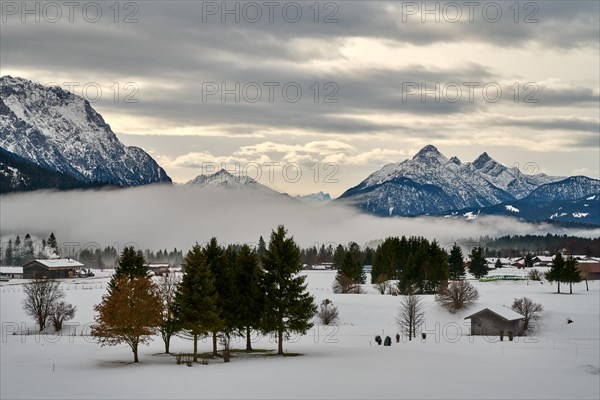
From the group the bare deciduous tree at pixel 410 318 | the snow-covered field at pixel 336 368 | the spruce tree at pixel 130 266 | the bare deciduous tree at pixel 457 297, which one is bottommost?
the snow-covered field at pixel 336 368

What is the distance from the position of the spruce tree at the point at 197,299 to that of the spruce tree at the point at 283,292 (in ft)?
18.9

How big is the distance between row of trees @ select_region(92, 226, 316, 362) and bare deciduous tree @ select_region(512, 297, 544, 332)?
44766 millimetres

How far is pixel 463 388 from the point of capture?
57.4 metres

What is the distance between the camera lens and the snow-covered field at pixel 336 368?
55594 millimetres

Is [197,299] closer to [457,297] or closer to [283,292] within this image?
[283,292]

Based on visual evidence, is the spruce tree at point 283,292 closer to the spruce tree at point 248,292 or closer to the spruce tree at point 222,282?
the spruce tree at point 248,292

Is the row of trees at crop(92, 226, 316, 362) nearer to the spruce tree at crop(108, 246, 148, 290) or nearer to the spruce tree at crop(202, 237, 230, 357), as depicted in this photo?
the spruce tree at crop(202, 237, 230, 357)

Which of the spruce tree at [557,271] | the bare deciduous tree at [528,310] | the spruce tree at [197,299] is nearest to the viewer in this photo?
the spruce tree at [197,299]

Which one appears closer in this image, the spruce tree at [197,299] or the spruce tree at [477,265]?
the spruce tree at [197,299]

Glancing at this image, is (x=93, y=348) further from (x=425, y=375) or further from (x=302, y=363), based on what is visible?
(x=425, y=375)

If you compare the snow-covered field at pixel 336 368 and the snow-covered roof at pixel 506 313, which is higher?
the snow-covered roof at pixel 506 313

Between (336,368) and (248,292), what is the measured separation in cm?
1466

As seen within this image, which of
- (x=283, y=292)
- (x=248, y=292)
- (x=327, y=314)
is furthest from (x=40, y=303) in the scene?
(x=283, y=292)

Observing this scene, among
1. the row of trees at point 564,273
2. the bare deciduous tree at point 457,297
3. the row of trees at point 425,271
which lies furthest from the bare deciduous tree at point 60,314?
the row of trees at point 564,273
